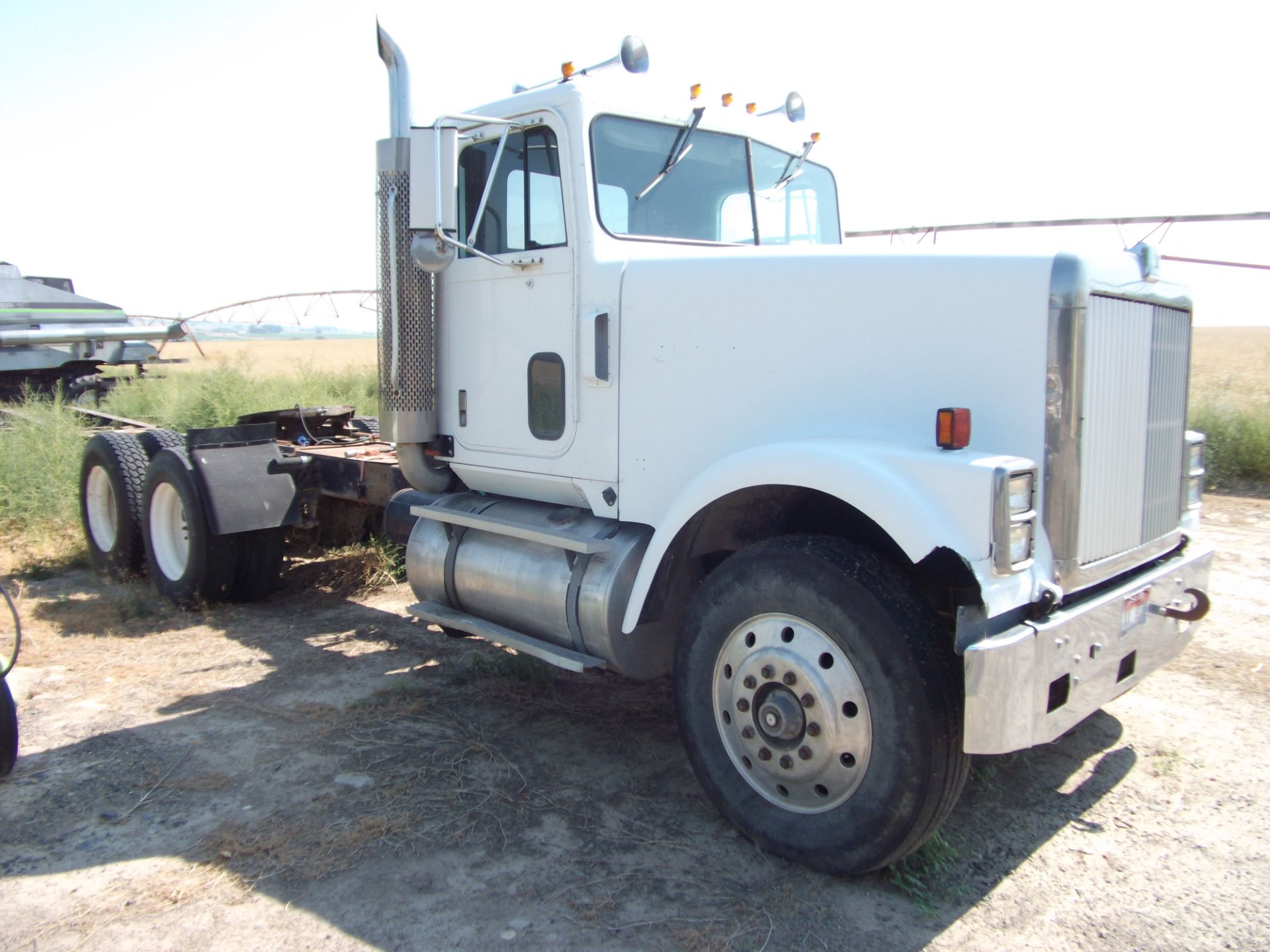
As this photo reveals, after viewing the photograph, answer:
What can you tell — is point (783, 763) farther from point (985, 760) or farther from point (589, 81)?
point (589, 81)

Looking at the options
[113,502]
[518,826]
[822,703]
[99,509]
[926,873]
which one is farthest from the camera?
[99,509]

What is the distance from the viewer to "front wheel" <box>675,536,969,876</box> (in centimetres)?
273

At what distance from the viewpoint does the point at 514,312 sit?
426 cm

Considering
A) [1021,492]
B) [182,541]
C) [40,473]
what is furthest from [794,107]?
Result: [40,473]

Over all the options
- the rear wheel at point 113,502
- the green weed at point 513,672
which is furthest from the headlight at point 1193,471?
the rear wheel at point 113,502

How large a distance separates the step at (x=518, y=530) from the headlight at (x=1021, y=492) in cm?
161

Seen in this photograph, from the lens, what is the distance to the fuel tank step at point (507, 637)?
3760 mm

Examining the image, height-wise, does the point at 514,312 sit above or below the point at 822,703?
above

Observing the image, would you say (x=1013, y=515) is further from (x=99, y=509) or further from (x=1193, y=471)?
(x=99, y=509)

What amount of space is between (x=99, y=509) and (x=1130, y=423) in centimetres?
681

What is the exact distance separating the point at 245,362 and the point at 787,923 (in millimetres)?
18187

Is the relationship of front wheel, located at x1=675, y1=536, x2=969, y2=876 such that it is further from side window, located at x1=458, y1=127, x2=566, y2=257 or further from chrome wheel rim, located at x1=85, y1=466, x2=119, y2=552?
chrome wheel rim, located at x1=85, y1=466, x2=119, y2=552

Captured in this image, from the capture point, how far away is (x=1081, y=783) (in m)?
3.69

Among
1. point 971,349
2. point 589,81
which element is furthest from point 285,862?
point 589,81
